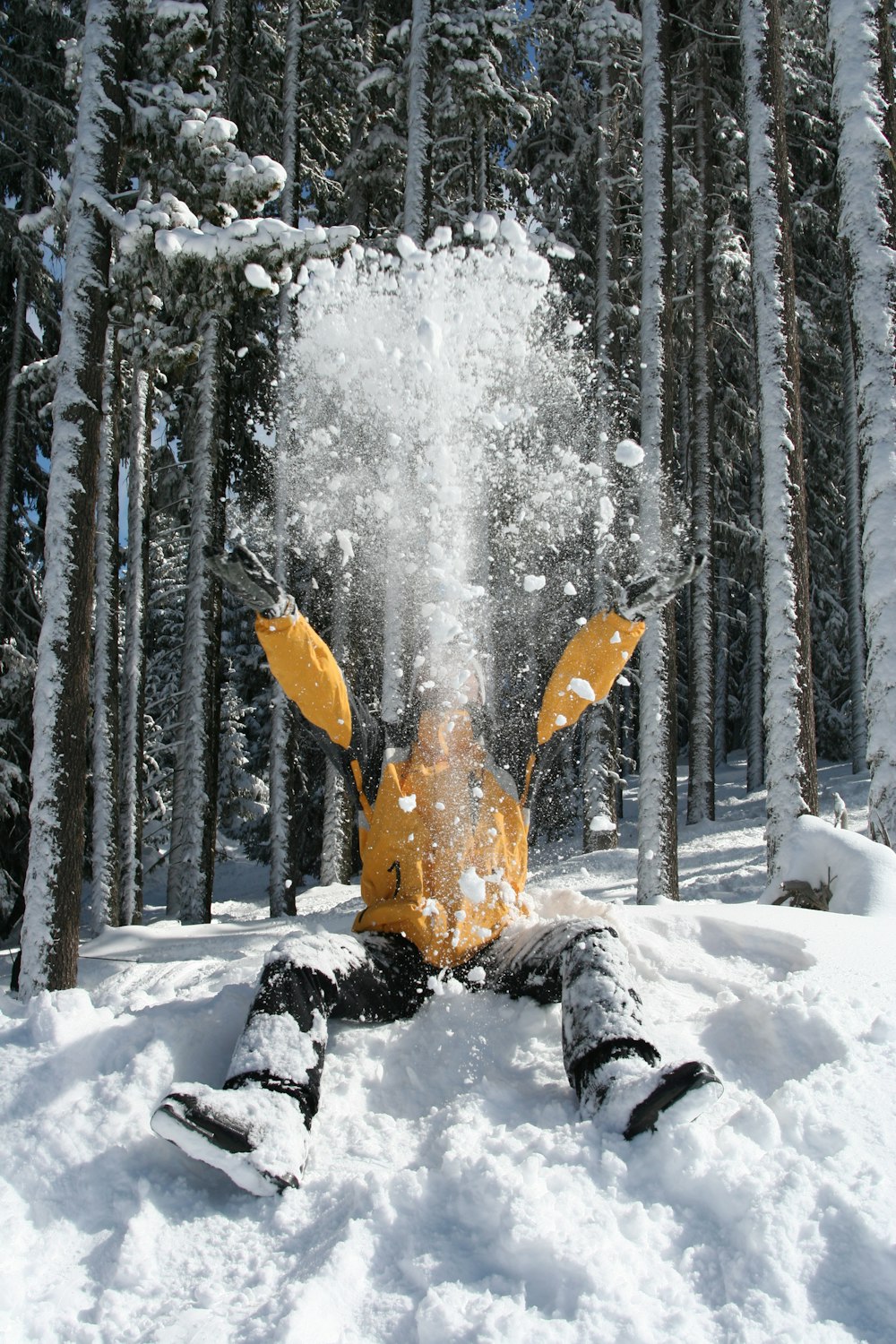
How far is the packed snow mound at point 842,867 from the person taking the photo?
4.54 m

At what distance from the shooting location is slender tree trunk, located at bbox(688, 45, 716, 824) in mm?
15422

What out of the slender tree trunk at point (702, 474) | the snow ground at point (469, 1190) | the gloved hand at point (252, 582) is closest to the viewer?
the snow ground at point (469, 1190)

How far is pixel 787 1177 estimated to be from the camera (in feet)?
7.00

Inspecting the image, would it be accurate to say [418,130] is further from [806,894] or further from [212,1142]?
[212,1142]

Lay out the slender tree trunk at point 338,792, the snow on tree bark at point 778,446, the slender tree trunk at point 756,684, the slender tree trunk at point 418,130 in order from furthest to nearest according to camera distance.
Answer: the slender tree trunk at point 756,684
the slender tree trunk at point 338,792
the slender tree trunk at point 418,130
the snow on tree bark at point 778,446

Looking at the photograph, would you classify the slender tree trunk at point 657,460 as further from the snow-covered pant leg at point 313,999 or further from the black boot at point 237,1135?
the black boot at point 237,1135

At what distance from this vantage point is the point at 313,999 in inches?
114

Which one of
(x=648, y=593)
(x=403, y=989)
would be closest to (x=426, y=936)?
(x=403, y=989)

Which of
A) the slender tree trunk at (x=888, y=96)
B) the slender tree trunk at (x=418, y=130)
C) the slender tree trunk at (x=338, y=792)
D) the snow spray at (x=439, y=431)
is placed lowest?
the slender tree trunk at (x=338, y=792)

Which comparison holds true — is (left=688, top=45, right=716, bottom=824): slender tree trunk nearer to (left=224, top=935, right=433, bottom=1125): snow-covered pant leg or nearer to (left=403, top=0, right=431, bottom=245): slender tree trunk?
(left=403, top=0, right=431, bottom=245): slender tree trunk

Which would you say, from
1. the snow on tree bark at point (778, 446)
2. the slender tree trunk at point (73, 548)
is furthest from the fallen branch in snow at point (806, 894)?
the slender tree trunk at point (73, 548)

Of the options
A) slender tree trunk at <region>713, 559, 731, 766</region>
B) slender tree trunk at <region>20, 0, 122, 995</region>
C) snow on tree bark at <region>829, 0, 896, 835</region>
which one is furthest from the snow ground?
slender tree trunk at <region>713, 559, 731, 766</region>

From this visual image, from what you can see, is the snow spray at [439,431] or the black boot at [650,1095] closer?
the black boot at [650,1095]

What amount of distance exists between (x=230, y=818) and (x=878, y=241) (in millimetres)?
17874
